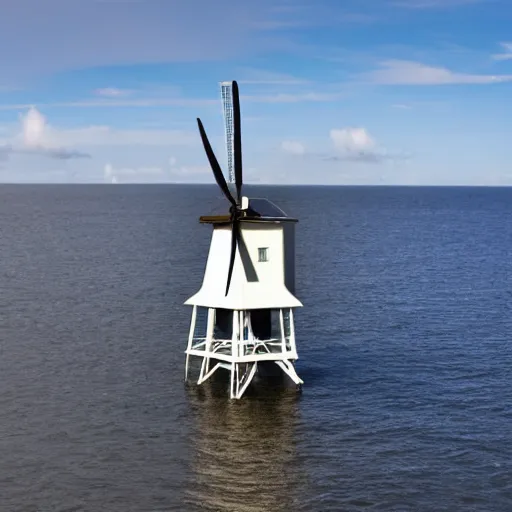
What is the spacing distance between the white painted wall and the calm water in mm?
4927

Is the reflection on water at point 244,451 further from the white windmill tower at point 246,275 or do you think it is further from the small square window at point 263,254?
the small square window at point 263,254

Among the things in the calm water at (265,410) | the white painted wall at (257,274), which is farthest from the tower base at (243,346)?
the calm water at (265,410)

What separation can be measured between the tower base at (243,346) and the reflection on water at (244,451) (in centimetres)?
117

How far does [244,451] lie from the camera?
140 ft

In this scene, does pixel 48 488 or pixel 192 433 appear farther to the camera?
pixel 192 433

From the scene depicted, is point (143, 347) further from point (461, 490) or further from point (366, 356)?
point (461, 490)

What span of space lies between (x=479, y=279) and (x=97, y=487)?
7363cm

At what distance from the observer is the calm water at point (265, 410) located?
38.2m

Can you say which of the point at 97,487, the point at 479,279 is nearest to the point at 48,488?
the point at 97,487

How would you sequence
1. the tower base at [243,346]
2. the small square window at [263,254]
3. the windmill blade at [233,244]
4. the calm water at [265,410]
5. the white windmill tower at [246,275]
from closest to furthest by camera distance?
the calm water at [265,410] → the windmill blade at [233,244] → the white windmill tower at [246,275] → the tower base at [243,346] → the small square window at [263,254]

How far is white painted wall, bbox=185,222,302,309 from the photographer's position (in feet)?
168

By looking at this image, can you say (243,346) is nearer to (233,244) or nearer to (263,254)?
(263,254)

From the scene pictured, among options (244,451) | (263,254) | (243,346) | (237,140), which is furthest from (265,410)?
(237,140)

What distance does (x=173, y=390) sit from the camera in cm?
5275
